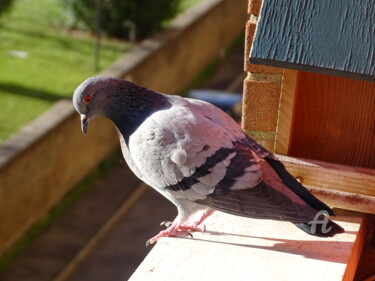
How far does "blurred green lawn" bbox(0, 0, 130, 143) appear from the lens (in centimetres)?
1115

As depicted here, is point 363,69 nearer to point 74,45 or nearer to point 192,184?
point 192,184

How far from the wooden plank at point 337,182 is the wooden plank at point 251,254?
11 cm

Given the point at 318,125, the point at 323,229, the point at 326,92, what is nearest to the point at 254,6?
the point at 326,92

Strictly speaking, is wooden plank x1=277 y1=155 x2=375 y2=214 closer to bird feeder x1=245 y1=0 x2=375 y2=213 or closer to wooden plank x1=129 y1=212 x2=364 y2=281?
bird feeder x1=245 y1=0 x2=375 y2=213

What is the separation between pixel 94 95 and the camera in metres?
3.37

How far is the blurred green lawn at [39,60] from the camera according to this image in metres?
11.2

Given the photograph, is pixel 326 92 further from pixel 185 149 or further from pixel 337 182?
pixel 185 149

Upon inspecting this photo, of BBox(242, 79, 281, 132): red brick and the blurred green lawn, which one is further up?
BBox(242, 79, 281, 132): red brick

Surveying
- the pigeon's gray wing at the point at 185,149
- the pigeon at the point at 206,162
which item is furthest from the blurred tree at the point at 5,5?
the pigeon's gray wing at the point at 185,149

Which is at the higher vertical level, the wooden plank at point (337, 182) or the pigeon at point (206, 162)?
the pigeon at point (206, 162)

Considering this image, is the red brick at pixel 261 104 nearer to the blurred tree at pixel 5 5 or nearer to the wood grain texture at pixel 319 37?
the wood grain texture at pixel 319 37

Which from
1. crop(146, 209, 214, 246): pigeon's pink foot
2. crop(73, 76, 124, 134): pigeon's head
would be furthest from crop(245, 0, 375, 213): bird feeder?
crop(73, 76, 124, 134): pigeon's head

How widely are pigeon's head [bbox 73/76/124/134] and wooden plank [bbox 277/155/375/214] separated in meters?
0.75

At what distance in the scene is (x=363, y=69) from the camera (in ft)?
9.68
